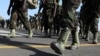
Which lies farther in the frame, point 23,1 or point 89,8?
point 23,1

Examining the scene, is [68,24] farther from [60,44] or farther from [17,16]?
[17,16]

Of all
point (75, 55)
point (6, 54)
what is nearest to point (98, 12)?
point (75, 55)

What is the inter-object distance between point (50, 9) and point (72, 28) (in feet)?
24.9

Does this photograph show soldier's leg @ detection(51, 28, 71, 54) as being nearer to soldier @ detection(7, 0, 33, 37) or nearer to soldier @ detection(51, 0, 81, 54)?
soldier @ detection(51, 0, 81, 54)

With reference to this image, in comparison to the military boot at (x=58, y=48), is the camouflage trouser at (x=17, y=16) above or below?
above

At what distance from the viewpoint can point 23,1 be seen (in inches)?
368

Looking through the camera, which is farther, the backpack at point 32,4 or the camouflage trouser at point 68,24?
the backpack at point 32,4

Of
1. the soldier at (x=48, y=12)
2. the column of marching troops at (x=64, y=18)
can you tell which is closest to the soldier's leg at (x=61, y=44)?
the column of marching troops at (x=64, y=18)

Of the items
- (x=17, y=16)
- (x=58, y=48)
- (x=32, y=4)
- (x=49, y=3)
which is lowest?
(x=58, y=48)

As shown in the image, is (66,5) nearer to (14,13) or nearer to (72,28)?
(72,28)

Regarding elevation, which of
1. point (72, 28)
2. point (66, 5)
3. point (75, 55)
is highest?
point (66, 5)

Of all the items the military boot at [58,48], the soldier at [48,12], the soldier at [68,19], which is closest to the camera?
the military boot at [58,48]

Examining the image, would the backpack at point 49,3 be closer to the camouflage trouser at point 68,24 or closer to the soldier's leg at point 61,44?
the camouflage trouser at point 68,24

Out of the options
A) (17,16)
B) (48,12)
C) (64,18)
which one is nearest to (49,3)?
(48,12)
